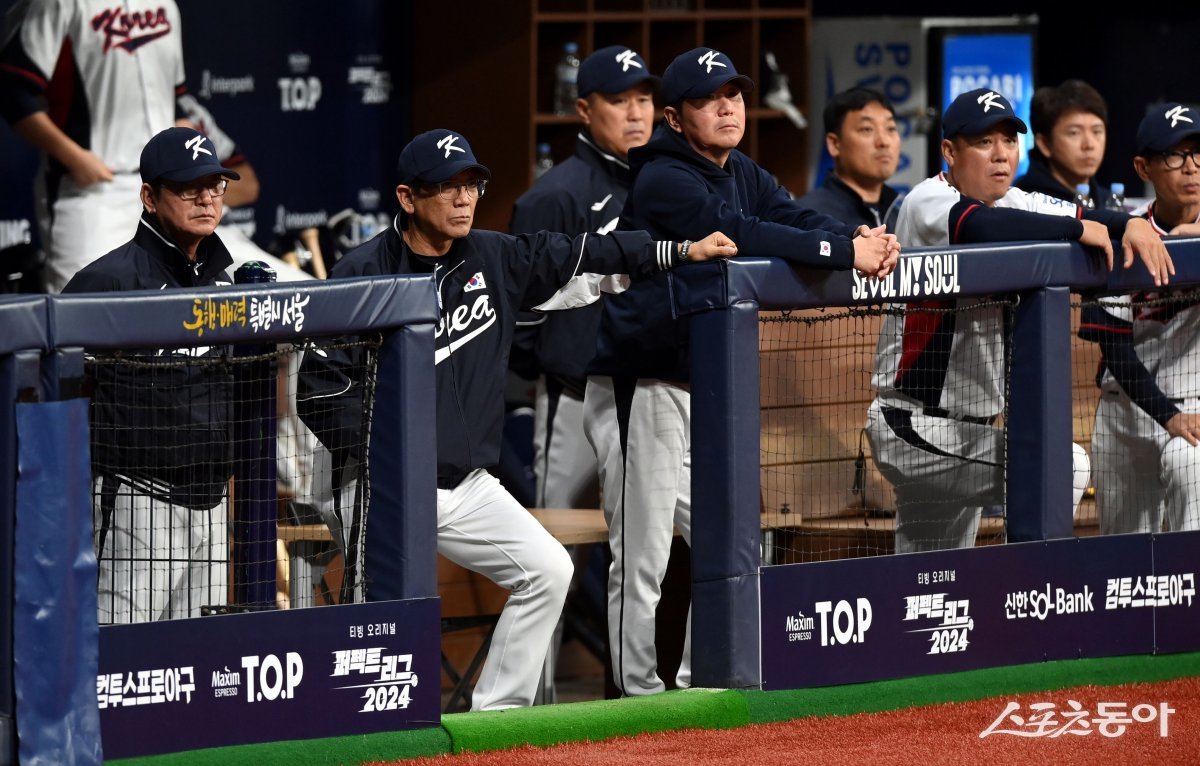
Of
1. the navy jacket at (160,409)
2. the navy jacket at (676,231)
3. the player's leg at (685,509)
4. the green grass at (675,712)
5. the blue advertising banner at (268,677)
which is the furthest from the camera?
the player's leg at (685,509)

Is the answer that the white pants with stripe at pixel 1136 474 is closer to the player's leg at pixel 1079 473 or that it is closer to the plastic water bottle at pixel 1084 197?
the player's leg at pixel 1079 473

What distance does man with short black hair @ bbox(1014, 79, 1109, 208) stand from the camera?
5887 millimetres

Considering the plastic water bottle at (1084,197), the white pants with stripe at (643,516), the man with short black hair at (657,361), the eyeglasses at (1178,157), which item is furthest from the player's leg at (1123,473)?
the white pants with stripe at (643,516)

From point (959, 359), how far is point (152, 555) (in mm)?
2002

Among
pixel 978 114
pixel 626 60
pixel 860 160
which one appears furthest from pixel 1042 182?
pixel 626 60

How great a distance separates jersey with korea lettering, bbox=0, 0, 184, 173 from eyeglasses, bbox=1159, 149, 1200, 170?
3.25m

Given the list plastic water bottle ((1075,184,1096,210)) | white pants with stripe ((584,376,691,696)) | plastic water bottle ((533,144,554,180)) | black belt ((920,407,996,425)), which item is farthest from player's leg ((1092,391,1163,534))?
plastic water bottle ((533,144,554,180))

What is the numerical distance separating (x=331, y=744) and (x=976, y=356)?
1.89 m

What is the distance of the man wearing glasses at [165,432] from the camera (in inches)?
159

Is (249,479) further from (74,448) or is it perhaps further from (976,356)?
(976,356)

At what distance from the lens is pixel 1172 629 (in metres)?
4.84

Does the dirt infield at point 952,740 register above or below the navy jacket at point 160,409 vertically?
below

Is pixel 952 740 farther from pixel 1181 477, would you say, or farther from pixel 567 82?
pixel 567 82

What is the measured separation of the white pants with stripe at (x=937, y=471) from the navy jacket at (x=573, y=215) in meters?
1.17
